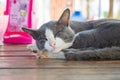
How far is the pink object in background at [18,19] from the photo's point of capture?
4.72ft

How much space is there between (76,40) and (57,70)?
313 millimetres

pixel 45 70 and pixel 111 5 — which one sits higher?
pixel 111 5

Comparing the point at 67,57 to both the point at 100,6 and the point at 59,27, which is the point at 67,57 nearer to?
the point at 59,27

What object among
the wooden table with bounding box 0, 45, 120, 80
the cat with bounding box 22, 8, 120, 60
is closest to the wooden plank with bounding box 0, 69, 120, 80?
the wooden table with bounding box 0, 45, 120, 80

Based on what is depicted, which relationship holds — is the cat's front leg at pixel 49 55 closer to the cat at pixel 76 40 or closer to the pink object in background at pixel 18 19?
the cat at pixel 76 40

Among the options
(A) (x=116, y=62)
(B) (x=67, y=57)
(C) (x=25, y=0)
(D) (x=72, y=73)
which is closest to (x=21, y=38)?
(C) (x=25, y=0)

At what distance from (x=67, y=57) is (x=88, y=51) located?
0.22 feet

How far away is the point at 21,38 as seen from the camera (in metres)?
1.44

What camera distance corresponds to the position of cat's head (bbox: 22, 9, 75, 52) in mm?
958

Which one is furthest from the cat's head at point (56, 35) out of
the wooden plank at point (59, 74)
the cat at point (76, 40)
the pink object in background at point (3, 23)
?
the pink object in background at point (3, 23)

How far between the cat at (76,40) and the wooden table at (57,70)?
6cm

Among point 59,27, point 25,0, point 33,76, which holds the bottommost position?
point 33,76

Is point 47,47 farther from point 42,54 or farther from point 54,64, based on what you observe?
point 54,64

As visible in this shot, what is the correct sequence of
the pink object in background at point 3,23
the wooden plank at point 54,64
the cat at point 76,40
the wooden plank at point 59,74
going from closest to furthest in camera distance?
the wooden plank at point 59,74 < the wooden plank at point 54,64 < the cat at point 76,40 < the pink object in background at point 3,23
